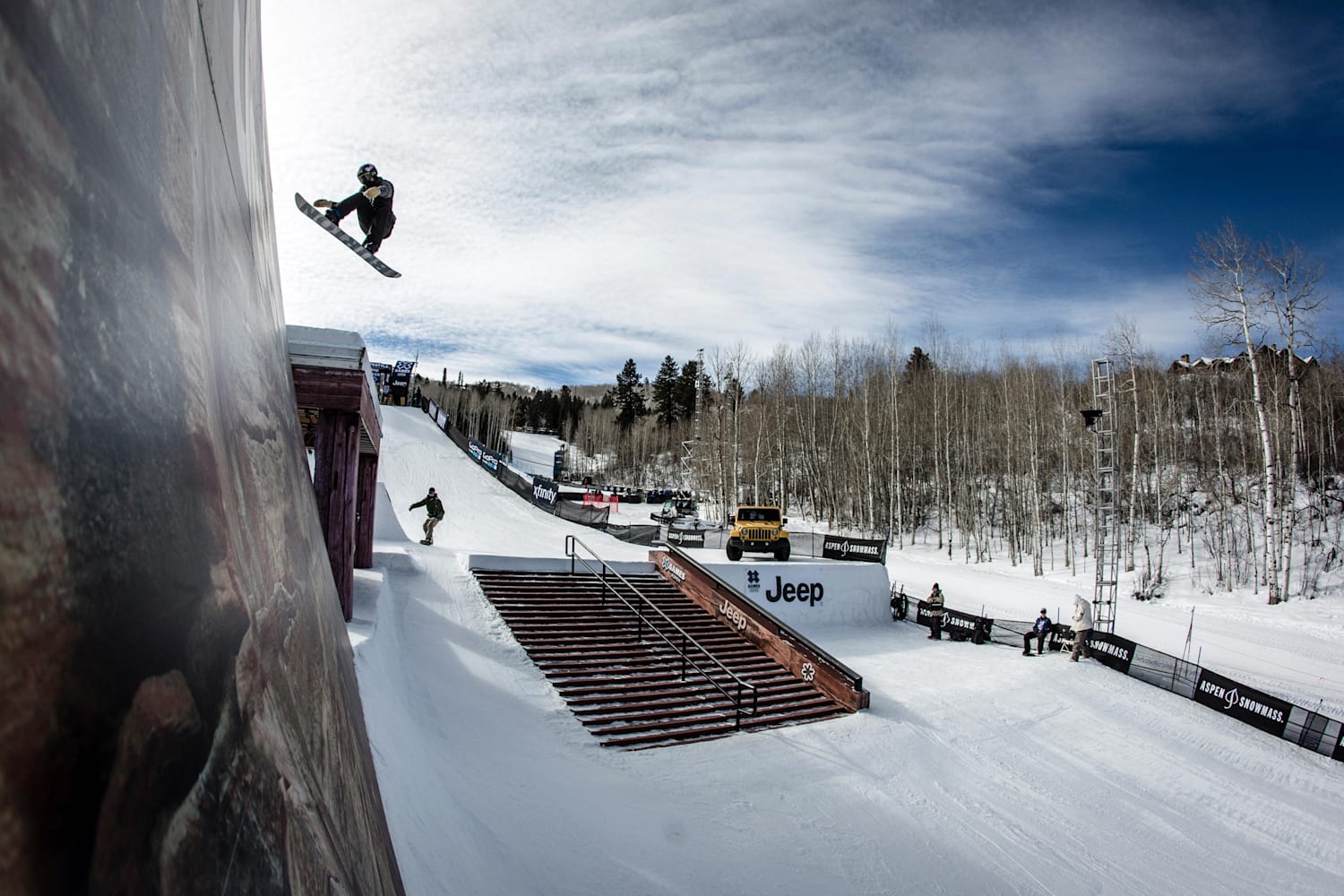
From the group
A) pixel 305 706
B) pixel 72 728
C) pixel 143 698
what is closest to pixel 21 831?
pixel 72 728

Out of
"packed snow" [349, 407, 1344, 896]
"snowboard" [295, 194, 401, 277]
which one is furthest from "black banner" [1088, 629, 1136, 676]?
"snowboard" [295, 194, 401, 277]

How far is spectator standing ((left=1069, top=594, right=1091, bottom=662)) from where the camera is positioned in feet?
54.9

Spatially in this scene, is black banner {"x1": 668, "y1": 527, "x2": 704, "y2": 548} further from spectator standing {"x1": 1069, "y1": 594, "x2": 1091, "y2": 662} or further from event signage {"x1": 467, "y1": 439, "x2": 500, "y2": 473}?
event signage {"x1": 467, "y1": 439, "x2": 500, "y2": 473}

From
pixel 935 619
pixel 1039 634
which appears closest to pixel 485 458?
pixel 935 619

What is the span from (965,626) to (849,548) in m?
7.01

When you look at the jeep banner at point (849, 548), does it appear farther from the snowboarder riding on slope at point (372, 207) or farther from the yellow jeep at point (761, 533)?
the snowboarder riding on slope at point (372, 207)

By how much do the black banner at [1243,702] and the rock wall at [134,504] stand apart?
680 inches

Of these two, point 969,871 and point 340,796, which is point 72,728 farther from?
point 969,871

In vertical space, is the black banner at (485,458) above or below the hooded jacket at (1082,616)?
above

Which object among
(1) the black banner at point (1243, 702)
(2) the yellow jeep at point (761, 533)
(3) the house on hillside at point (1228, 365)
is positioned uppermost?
(3) the house on hillside at point (1228, 365)

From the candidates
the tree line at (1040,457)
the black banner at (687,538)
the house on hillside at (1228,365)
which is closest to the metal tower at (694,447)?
the tree line at (1040,457)

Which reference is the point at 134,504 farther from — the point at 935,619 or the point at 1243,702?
the point at 935,619

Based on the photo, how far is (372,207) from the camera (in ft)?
22.6

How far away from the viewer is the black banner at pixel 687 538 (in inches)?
1049
